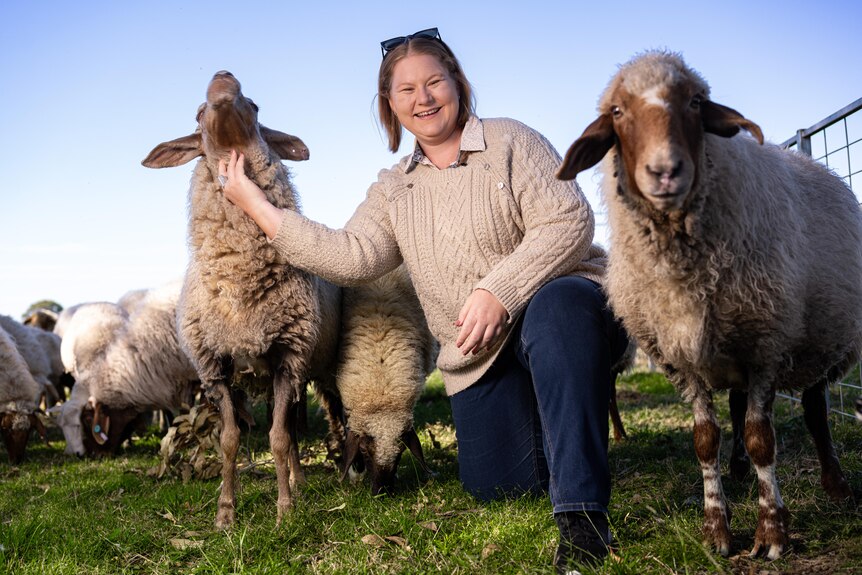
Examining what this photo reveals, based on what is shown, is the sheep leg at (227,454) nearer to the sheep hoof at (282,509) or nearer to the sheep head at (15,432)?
the sheep hoof at (282,509)

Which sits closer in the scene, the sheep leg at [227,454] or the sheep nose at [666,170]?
the sheep nose at [666,170]

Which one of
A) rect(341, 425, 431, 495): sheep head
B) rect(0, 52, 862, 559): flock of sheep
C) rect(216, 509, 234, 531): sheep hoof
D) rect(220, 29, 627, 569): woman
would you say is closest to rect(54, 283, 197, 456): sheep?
rect(0, 52, 862, 559): flock of sheep

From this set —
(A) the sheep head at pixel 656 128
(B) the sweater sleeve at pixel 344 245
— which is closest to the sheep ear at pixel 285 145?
(B) the sweater sleeve at pixel 344 245

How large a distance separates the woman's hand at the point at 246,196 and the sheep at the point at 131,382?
4.10m

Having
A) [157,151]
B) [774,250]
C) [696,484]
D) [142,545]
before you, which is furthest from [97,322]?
[774,250]

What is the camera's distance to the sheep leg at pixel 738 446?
367cm

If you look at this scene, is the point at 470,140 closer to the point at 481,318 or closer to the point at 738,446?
the point at 481,318

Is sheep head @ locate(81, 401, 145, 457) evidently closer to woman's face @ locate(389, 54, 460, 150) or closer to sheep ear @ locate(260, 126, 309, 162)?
sheep ear @ locate(260, 126, 309, 162)

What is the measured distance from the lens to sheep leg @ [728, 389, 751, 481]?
367cm

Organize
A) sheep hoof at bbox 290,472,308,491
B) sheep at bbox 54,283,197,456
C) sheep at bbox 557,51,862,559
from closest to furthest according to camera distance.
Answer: sheep at bbox 557,51,862,559 → sheep hoof at bbox 290,472,308,491 → sheep at bbox 54,283,197,456

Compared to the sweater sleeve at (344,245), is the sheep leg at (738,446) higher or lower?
lower

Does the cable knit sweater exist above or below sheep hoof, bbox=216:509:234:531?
above

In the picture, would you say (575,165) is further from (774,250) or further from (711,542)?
(711,542)

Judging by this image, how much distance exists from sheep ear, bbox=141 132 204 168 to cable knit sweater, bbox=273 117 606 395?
857 mm
